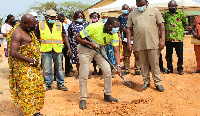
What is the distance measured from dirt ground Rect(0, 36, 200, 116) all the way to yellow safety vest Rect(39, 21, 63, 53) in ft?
3.37

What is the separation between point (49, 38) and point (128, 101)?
7.32ft

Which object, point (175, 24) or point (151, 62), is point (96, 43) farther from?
point (175, 24)

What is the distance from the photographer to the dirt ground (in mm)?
4352

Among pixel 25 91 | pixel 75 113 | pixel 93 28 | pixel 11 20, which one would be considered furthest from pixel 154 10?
pixel 11 20

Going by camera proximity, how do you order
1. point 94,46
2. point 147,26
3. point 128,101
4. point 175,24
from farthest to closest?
point 175,24
point 147,26
point 128,101
point 94,46

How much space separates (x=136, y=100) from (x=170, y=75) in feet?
7.86

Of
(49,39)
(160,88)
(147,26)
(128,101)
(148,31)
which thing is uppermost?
(147,26)

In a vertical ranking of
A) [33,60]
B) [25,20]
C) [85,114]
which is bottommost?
[85,114]

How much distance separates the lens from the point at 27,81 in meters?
3.86

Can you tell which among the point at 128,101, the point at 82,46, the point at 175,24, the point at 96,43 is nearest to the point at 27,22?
the point at 82,46

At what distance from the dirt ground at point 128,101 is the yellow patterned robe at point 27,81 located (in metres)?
0.53

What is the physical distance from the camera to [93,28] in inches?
173

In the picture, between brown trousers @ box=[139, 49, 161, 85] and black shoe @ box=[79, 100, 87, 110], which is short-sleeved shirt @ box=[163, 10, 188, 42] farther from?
black shoe @ box=[79, 100, 87, 110]

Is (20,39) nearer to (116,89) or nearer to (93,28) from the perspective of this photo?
(93,28)
